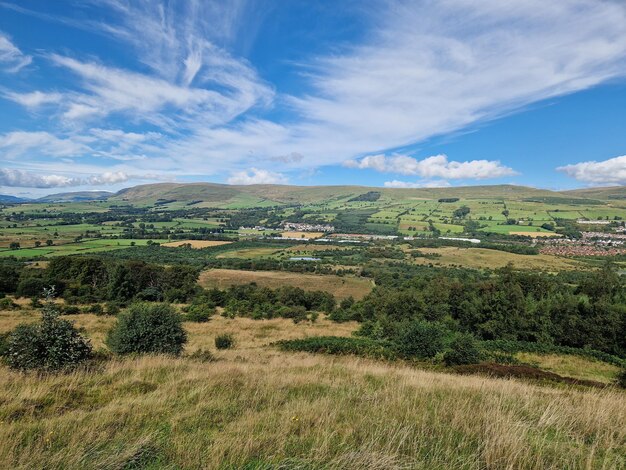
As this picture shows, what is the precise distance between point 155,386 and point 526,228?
182m

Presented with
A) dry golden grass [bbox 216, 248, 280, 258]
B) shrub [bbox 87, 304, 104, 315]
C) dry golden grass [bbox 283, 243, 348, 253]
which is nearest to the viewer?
shrub [bbox 87, 304, 104, 315]

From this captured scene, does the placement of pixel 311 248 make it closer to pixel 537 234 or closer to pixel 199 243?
pixel 199 243

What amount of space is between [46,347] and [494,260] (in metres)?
112

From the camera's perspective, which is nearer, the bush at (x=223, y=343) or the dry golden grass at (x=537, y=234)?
the bush at (x=223, y=343)

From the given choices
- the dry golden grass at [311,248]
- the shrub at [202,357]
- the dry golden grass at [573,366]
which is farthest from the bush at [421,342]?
the dry golden grass at [311,248]

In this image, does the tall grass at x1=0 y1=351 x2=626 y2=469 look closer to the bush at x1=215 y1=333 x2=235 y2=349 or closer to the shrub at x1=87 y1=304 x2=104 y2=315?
the bush at x1=215 y1=333 x2=235 y2=349

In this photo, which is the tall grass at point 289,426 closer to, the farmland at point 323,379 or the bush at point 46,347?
the farmland at point 323,379

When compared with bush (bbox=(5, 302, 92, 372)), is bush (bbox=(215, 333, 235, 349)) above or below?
below

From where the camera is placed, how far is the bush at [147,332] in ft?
48.4

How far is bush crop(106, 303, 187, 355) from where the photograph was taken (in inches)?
581

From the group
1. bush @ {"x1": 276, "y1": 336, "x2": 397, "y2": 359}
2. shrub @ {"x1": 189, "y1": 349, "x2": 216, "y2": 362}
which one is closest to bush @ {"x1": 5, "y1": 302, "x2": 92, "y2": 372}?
shrub @ {"x1": 189, "y1": 349, "x2": 216, "y2": 362}

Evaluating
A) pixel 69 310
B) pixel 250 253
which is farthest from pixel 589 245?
pixel 69 310

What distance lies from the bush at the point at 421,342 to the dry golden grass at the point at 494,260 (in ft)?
267

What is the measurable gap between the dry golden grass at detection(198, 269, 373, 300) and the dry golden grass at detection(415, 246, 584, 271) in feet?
113
